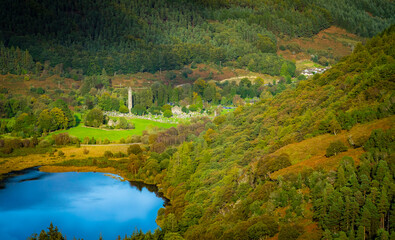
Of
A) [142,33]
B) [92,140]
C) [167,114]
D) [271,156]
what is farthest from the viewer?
[142,33]

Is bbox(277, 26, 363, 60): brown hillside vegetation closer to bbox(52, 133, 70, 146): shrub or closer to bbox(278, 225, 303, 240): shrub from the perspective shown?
bbox(52, 133, 70, 146): shrub

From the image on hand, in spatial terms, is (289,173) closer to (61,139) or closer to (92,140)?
(92,140)

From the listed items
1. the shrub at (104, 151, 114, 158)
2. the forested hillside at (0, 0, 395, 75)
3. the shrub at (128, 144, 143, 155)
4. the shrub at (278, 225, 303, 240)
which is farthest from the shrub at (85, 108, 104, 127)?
the shrub at (278, 225, 303, 240)

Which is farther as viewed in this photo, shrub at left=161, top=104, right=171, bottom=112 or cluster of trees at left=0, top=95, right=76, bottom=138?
shrub at left=161, top=104, right=171, bottom=112

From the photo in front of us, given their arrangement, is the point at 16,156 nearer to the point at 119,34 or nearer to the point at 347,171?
the point at 347,171

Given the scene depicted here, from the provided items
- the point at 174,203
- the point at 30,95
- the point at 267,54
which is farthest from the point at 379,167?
the point at 267,54

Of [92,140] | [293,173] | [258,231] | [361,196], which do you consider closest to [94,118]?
[92,140]

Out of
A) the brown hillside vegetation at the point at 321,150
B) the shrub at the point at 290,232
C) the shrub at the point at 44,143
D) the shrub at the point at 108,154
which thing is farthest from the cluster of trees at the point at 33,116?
the shrub at the point at 290,232
